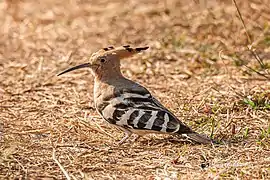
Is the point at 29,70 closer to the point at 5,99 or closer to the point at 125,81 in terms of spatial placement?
the point at 5,99

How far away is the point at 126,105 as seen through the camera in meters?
4.80

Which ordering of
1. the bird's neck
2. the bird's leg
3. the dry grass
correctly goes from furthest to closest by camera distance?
the bird's neck
the bird's leg
the dry grass

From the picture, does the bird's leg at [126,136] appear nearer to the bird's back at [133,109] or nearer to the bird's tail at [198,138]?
the bird's back at [133,109]

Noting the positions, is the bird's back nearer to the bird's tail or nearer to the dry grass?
the bird's tail

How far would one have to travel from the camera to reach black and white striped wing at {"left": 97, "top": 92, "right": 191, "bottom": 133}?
4652 millimetres

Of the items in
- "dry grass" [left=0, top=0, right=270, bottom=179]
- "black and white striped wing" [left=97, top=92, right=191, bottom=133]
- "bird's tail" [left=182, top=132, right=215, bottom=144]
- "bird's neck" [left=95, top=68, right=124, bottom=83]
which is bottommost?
"dry grass" [left=0, top=0, right=270, bottom=179]

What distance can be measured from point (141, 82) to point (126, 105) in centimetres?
189

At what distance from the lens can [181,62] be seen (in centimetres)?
714

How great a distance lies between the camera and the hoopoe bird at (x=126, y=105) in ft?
15.3

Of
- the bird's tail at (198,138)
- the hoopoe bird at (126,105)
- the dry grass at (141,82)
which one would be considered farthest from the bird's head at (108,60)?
the bird's tail at (198,138)

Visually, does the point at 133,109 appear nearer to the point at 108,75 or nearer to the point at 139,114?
the point at 139,114

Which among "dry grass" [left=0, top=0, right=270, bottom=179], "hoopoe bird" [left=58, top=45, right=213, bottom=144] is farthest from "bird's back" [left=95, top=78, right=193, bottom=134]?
"dry grass" [left=0, top=0, right=270, bottom=179]

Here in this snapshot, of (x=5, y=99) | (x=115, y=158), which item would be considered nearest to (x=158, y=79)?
(x=5, y=99)

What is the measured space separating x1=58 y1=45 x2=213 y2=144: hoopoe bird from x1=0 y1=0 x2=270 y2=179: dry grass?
15 centimetres
